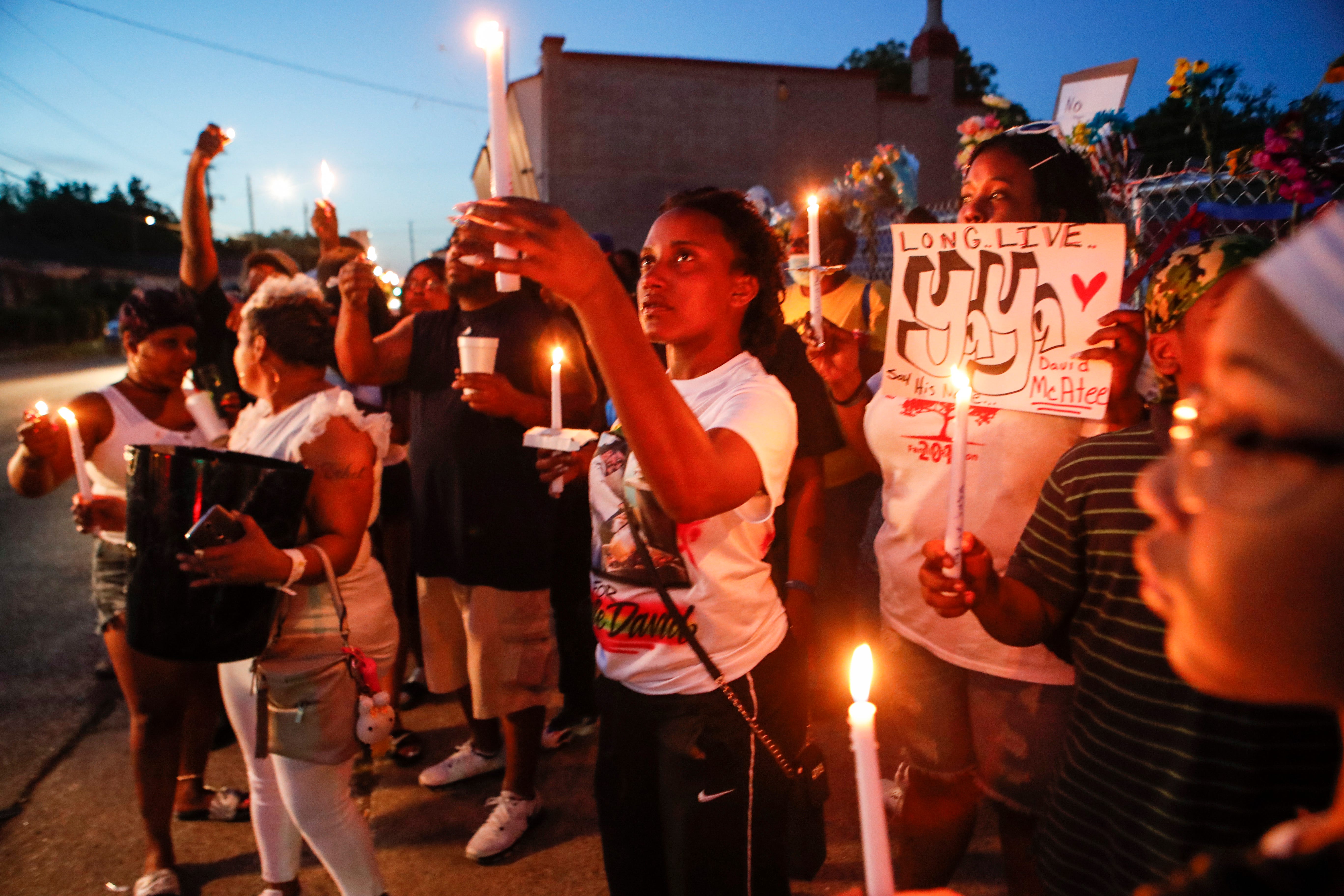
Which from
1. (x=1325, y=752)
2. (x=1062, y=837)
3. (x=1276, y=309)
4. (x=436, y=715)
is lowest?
(x=436, y=715)

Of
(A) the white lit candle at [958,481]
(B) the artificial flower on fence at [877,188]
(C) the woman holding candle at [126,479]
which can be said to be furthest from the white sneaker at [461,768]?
(B) the artificial flower on fence at [877,188]

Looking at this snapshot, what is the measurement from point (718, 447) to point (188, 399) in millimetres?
2131

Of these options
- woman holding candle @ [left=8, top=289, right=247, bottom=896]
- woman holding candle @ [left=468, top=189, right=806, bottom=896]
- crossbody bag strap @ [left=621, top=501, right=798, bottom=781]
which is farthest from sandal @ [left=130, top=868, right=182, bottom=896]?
crossbody bag strap @ [left=621, top=501, right=798, bottom=781]

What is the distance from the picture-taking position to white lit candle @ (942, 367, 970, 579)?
1.24 m

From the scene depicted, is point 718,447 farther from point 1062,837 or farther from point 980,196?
point 980,196

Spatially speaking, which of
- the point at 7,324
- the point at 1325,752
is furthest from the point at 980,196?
the point at 7,324

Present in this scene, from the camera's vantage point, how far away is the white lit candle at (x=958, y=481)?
124 cm

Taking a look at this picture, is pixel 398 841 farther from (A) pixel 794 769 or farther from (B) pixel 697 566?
(B) pixel 697 566

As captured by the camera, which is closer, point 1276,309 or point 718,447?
point 1276,309

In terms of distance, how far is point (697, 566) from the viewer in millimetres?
1809

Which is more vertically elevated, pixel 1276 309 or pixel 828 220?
pixel 828 220

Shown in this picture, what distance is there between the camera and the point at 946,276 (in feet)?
6.70

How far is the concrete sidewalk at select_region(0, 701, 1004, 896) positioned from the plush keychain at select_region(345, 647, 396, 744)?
0.98 meters

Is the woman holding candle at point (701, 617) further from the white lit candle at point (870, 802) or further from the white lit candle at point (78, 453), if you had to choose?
the white lit candle at point (78, 453)
